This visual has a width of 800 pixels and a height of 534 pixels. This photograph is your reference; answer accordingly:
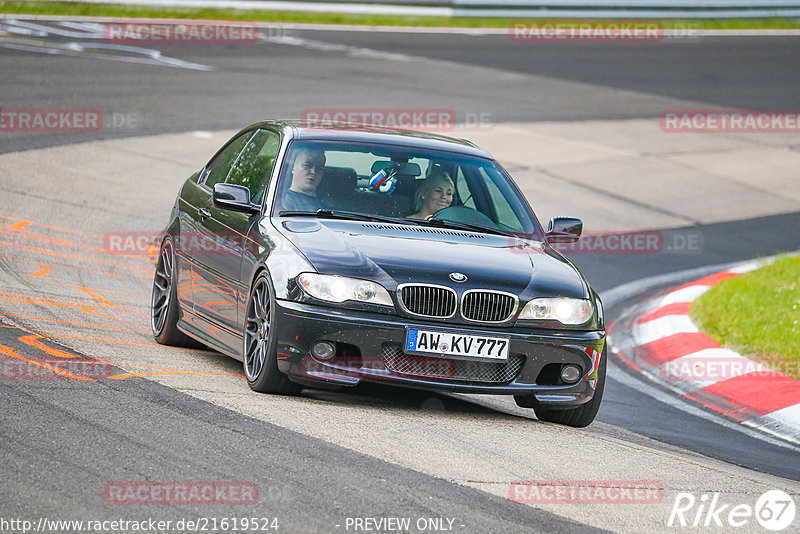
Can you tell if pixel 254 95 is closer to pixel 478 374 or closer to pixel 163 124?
Answer: pixel 163 124

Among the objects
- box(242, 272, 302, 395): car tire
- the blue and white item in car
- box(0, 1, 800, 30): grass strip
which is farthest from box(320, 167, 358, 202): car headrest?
box(0, 1, 800, 30): grass strip

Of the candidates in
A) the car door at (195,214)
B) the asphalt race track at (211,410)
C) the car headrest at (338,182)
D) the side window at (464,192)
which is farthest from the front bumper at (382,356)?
the car door at (195,214)

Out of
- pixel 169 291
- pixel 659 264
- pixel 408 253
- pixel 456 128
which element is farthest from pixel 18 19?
pixel 408 253

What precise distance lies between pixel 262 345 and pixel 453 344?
1025mm

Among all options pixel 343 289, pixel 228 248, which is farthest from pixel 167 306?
pixel 343 289

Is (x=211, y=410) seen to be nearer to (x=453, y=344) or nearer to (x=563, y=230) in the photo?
(x=453, y=344)

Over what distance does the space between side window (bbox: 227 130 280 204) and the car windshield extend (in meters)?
0.18

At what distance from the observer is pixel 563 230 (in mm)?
7980

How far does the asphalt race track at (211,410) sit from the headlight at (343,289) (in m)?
0.57

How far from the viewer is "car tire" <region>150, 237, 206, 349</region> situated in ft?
27.4

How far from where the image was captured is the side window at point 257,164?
784 cm

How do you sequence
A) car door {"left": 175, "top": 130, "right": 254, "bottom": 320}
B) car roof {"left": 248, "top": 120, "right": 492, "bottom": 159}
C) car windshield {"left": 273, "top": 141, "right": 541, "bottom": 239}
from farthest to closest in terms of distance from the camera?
car door {"left": 175, "top": 130, "right": 254, "bottom": 320}
car roof {"left": 248, "top": 120, "right": 492, "bottom": 159}
car windshield {"left": 273, "top": 141, "right": 541, "bottom": 239}

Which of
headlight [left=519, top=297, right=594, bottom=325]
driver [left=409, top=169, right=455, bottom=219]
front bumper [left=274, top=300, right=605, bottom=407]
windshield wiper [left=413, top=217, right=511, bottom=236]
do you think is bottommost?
front bumper [left=274, top=300, right=605, bottom=407]

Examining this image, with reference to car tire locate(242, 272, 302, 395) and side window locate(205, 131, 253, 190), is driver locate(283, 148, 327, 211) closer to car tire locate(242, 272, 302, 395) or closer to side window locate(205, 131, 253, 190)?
car tire locate(242, 272, 302, 395)
